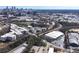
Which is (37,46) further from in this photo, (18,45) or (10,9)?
(10,9)

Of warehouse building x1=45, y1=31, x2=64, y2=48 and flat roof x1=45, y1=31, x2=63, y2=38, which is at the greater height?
flat roof x1=45, y1=31, x2=63, y2=38

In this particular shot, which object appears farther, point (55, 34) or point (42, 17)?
point (42, 17)

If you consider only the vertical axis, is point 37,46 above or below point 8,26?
below

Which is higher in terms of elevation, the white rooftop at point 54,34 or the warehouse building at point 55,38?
the white rooftop at point 54,34

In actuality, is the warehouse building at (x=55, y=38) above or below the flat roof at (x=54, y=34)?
below

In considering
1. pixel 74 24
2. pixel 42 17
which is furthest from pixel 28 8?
pixel 74 24

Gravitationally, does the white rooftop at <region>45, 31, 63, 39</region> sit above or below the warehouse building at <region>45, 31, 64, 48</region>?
above
